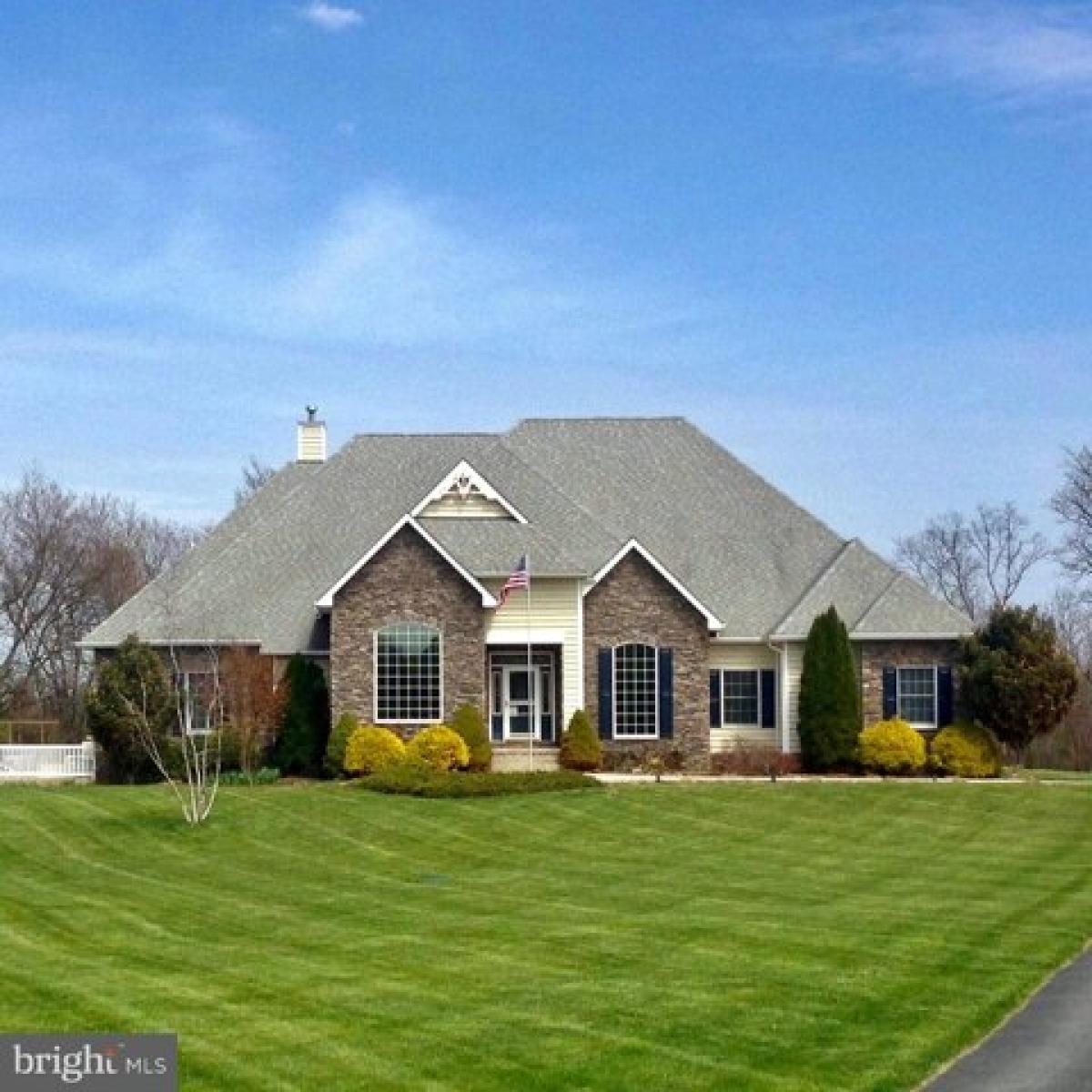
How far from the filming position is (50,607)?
75312mm

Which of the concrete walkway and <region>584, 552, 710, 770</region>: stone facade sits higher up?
<region>584, 552, 710, 770</region>: stone facade

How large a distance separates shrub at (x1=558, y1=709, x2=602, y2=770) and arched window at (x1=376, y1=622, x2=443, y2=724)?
295 centimetres

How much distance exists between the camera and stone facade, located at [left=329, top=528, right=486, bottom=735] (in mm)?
44250

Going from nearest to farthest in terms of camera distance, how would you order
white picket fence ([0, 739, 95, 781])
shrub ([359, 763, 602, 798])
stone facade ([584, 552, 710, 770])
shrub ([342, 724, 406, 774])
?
1. shrub ([359, 763, 602, 798])
2. shrub ([342, 724, 406, 774])
3. white picket fence ([0, 739, 95, 781])
4. stone facade ([584, 552, 710, 770])

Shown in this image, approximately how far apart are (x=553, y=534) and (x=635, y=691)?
4.25m

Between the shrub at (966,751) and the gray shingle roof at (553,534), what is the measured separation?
94.4 inches

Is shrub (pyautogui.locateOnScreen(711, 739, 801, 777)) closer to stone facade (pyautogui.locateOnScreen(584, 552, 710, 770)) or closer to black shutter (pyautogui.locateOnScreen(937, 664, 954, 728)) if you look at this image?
stone facade (pyautogui.locateOnScreen(584, 552, 710, 770))

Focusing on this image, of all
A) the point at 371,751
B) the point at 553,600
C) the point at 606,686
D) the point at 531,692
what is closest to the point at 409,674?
the point at 371,751

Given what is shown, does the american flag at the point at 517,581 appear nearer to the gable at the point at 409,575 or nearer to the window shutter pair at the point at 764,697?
the gable at the point at 409,575

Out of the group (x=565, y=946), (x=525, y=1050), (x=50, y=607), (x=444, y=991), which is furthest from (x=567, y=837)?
(x=50, y=607)

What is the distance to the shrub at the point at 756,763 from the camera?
4525 centimetres

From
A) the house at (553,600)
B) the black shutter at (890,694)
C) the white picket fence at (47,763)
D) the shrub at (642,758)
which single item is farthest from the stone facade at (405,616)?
the black shutter at (890,694)

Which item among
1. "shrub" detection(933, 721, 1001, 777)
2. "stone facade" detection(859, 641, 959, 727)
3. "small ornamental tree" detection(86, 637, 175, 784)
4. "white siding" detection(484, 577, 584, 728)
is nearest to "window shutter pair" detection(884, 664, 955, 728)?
"stone facade" detection(859, 641, 959, 727)

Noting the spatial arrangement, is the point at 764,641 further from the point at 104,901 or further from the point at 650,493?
the point at 104,901
